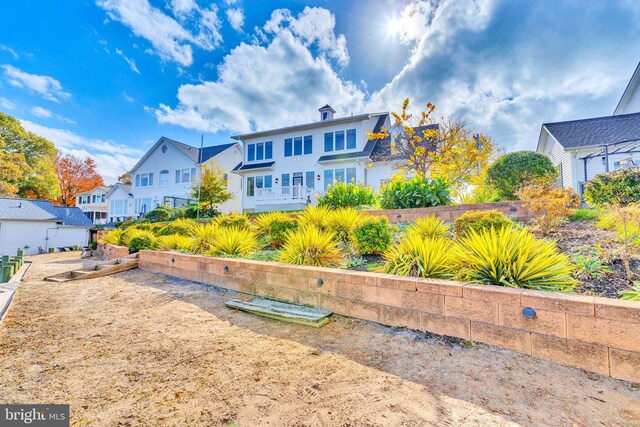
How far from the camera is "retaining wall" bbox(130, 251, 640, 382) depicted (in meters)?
2.09

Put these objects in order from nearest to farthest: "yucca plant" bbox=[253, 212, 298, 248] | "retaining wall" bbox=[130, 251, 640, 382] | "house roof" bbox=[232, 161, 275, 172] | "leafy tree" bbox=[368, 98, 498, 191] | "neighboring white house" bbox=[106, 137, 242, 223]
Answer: "retaining wall" bbox=[130, 251, 640, 382] → "yucca plant" bbox=[253, 212, 298, 248] → "leafy tree" bbox=[368, 98, 498, 191] → "house roof" bbox=[232, 161, 275, 172] → "neighboring white house" bbox=[106, 137, 242, 223]

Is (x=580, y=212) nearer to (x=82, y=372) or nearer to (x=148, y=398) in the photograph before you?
(x=148, y=398)

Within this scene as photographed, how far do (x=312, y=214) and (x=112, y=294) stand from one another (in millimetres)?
4352

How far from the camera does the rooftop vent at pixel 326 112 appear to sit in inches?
787

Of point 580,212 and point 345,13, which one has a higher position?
point 345,13

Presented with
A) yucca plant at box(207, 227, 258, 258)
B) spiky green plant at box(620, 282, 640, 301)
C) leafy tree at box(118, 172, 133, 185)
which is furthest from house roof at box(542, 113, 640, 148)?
leafy tree at box(118, 172, 133, 185)

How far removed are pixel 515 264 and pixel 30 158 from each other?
39600mm

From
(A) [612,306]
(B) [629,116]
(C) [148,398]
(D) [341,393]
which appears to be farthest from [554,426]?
(B) [629,116]

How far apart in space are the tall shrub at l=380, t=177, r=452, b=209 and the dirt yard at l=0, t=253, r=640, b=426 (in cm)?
484

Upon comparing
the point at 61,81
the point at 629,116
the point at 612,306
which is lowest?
the point at 612,306

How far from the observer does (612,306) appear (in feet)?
6.91

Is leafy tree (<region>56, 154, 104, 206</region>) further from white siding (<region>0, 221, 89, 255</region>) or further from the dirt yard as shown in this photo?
the dirt yard

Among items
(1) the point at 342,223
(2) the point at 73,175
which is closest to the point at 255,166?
(1) the point at 342,223

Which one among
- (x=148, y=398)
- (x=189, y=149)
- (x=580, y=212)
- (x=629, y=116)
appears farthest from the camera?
(x=189, y=149)
